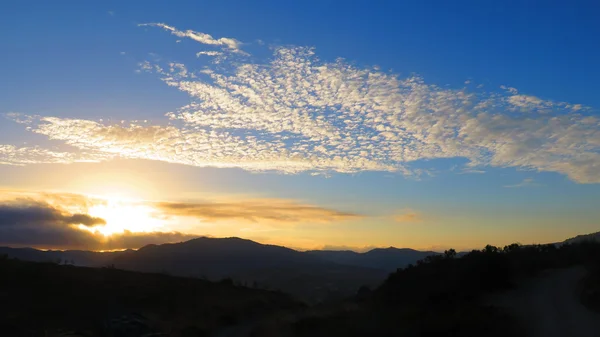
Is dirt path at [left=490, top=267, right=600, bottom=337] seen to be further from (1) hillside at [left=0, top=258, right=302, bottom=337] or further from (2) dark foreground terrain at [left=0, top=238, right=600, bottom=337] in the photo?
(1) hillside at [left=0, top=258, right=302, bottom=337]

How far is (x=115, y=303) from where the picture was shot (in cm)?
3512

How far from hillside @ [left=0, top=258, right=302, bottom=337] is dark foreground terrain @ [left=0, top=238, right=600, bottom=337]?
72 mm

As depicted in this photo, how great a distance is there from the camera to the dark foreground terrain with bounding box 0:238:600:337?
60.6ft

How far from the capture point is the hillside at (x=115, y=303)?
26.8 meters

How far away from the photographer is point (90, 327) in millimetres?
27094

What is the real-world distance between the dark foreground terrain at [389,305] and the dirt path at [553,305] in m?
0.04

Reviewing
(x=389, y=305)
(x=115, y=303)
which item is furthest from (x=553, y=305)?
(x=115, y=303)

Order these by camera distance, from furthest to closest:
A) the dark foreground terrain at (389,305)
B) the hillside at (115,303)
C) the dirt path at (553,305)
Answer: the hillside at (115,303), the dark foreground terrain at (389,305), the dirt path at (553,305)

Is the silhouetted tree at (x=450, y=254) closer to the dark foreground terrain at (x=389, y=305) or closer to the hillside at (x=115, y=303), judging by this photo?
the dark foreground terrain at (x=389, y=305)

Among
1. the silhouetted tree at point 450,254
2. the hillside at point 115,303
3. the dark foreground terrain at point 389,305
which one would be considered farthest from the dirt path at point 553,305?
the hillside at point 115,303

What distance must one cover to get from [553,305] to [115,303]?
2822 centimetres

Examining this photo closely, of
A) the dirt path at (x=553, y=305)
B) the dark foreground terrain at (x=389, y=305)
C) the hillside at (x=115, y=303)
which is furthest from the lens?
the hillside at (x=115, y=303)

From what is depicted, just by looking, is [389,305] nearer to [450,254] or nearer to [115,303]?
[450,254]

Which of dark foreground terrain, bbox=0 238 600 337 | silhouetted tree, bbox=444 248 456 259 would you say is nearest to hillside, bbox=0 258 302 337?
dark foreground terrain, bbox=0 238 600 337
